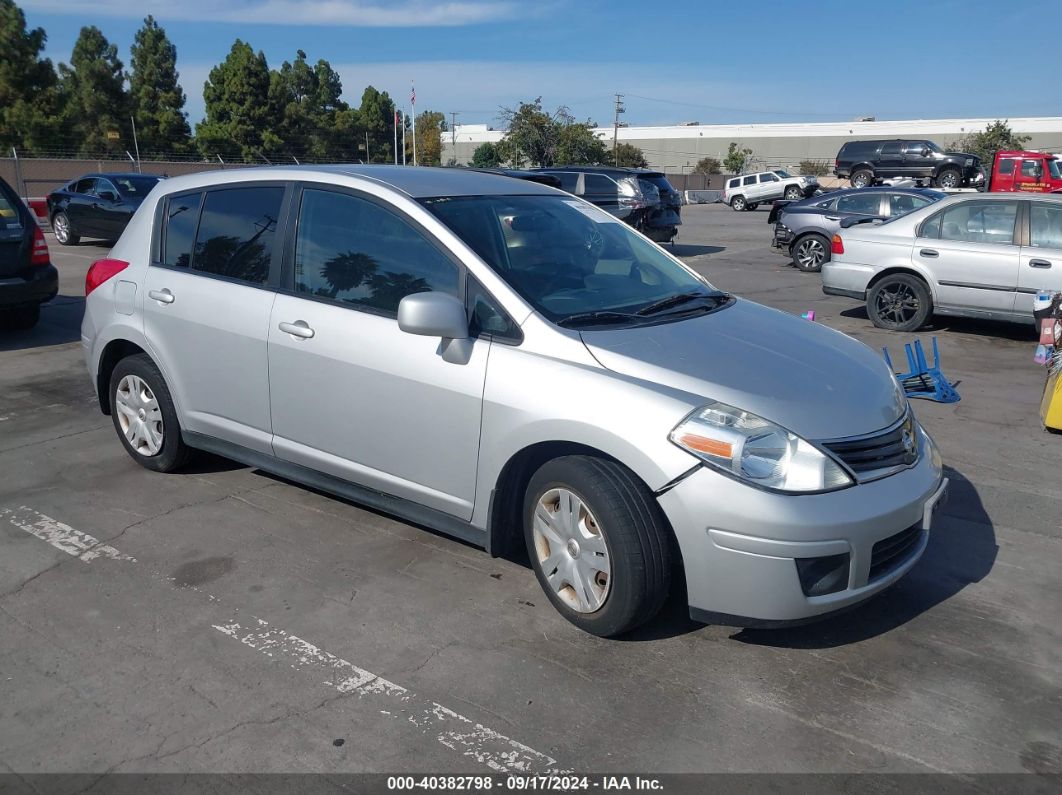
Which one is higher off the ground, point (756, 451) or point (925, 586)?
point (756, 451)

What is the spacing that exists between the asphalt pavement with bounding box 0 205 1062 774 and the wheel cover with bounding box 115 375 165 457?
0.27 m

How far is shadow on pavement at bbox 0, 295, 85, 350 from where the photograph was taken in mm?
9273

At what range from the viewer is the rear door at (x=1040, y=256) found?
29.8ft

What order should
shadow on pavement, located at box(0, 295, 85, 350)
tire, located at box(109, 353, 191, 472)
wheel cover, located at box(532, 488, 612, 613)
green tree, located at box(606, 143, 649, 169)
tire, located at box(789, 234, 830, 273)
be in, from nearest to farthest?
wheel cover, located at box(532, 488, 612, 613)
tire, located at box(109, 353, 191, 472)
shadow on pavement, located at box(0, 295, 85, 350)
tire, located at box(789, 234, 830, 273)
green tree, located at box(606, 143, 649, 169)

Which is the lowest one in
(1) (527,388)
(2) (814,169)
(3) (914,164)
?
(1) (527,388)

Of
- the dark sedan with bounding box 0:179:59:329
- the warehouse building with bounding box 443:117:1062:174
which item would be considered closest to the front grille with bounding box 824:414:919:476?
the dark sedan with bounding box 0:179:59:329

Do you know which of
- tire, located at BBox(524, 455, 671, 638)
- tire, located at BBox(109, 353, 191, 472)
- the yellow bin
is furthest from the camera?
the yellow bin

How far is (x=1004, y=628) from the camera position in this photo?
3.75 meters

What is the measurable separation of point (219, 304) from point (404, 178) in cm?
119

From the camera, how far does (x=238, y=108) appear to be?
50.8m

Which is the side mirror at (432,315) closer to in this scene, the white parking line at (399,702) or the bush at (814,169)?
the white parking line at (399,702)

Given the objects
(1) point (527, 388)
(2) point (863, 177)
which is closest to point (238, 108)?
(2) point (863, 177)

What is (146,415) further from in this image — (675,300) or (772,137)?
(772,137)

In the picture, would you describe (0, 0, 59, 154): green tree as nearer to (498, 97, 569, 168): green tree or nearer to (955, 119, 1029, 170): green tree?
(498, 97, 569, 168): green tree
